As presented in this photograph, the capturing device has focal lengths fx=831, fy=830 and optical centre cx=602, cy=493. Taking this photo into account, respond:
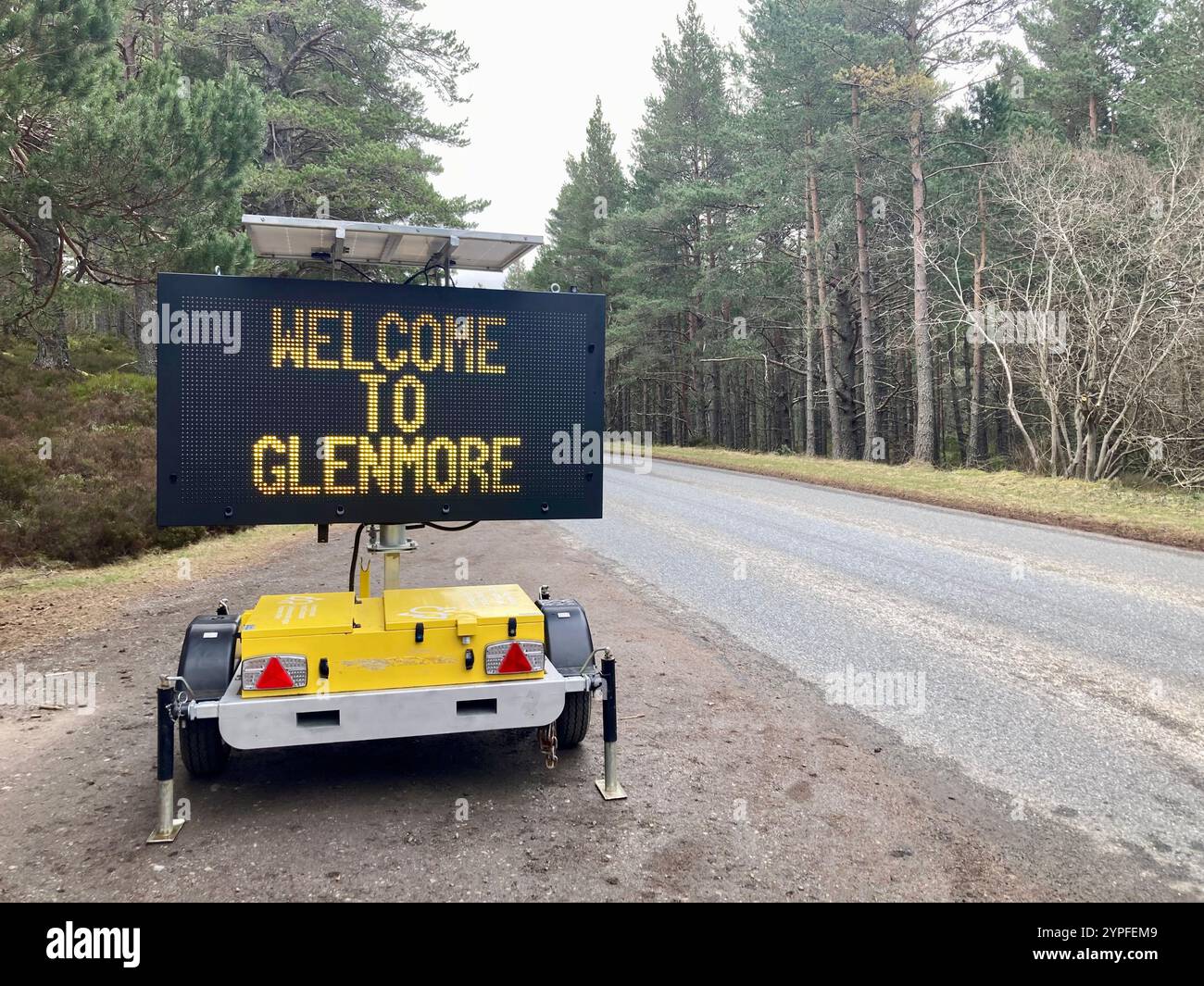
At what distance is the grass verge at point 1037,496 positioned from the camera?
42.3 ft

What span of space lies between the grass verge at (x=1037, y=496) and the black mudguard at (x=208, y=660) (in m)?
12.3

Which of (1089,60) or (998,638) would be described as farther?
(1089,60)

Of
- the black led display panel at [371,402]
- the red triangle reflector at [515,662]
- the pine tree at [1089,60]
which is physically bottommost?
the red triangle reflector at [515,662]

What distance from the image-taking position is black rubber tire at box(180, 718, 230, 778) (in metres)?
4.03

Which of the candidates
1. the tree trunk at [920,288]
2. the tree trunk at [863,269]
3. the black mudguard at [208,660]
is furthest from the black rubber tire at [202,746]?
the tree trunk at [863,269]

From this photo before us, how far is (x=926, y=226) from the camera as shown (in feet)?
90.4

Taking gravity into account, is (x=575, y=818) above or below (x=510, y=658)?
below

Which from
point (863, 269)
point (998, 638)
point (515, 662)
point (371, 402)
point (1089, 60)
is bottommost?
point (998, 638)

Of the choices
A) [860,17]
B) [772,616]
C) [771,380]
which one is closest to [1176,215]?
[860,17]

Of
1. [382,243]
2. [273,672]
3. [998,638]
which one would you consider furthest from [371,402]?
[998,638]

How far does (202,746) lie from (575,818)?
6.13ft

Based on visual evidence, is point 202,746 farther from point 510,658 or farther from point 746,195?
point 746,195

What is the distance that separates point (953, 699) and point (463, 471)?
3568 mm

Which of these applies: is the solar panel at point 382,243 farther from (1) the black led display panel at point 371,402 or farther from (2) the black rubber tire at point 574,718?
(2) the black rubber tire at point 574,718
